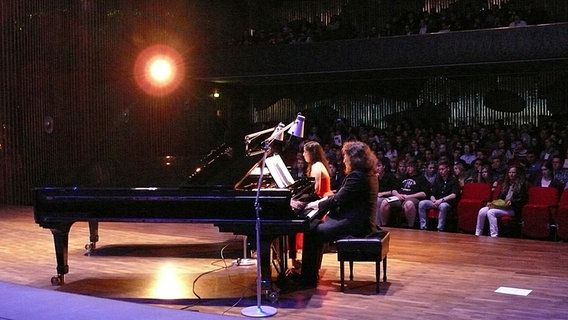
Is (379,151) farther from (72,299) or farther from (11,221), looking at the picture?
(72,299)

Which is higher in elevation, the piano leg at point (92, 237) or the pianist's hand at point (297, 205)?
the pianist's hand at point (297, 205)

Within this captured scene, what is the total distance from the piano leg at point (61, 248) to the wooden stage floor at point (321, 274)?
115 mm

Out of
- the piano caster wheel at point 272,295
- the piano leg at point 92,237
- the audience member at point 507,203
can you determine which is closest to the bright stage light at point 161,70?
the piano leg at point 92,237

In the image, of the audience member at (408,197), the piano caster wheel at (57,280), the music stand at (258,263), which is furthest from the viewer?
the audience member at (408,197)

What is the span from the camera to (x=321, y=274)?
6.41 metres

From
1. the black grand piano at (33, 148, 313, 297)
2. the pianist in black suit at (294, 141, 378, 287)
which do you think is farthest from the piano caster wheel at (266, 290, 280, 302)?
the pianist in black suit at (294, 141, 378, 287)

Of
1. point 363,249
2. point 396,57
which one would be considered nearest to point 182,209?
point 363,249

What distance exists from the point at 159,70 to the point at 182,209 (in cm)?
906

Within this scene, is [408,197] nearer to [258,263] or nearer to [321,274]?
[321,274]

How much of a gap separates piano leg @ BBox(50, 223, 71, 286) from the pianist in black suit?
2144mm

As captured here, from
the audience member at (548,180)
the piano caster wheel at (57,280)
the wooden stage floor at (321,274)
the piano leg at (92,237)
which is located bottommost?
the wooden stage floor at (321,274)

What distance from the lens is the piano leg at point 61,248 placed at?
19.4 ft

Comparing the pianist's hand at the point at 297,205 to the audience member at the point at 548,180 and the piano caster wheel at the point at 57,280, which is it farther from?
the audience member at the point at 548,180

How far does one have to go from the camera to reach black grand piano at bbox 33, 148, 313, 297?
5246 mm
